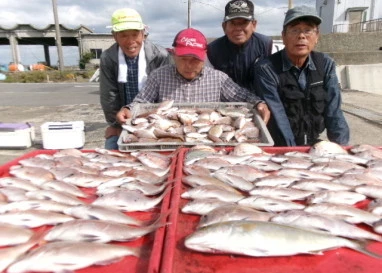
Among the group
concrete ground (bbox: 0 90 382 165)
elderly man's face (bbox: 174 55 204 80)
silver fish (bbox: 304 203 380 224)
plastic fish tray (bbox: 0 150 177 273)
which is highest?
elderly man's face (bbox: 174 55 204 80)

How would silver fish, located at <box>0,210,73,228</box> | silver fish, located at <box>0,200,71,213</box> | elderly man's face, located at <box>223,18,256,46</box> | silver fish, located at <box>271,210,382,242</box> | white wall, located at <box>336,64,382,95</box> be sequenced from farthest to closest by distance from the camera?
white wall, located at <box>336,64,382,95</box>
elderly man's face, located at <box>223,18,256,46</box>
silver fish, located at <box>0,200,71,213</box>
silver fish, located at <box>0,210,73,228</box>
silver fish, located at <box>271,210,382,242</box>

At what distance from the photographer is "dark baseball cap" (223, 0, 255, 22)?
12.4ft

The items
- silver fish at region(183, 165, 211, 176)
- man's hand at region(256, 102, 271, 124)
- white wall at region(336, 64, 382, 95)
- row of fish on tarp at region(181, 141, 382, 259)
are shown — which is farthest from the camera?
white wall at region(336, 64, 382, 95)

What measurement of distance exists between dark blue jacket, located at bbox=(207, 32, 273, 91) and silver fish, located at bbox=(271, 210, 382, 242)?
2660 mm

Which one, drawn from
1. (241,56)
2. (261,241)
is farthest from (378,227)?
(241,56)

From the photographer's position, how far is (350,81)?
16344 millimetres

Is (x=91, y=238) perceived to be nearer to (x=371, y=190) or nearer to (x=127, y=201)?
(x=127, y=201)

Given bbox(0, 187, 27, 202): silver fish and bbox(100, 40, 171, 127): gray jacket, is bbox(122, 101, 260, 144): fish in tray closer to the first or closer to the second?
bbox(100, 40, 171, 127): gray jacket

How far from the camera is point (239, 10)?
149 inches

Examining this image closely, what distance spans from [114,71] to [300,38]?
229 cm

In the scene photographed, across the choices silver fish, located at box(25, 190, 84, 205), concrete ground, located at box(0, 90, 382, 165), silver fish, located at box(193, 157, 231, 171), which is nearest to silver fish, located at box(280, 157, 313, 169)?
silver fish, located at box(193, 157, 231, 171)

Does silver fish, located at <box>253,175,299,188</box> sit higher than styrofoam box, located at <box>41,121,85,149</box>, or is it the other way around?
silver fish, located at <box>253,175,299,188</box>

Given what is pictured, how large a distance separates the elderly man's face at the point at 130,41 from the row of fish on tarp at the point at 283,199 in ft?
5.72

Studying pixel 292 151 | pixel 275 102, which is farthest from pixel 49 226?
pixel 275 102
